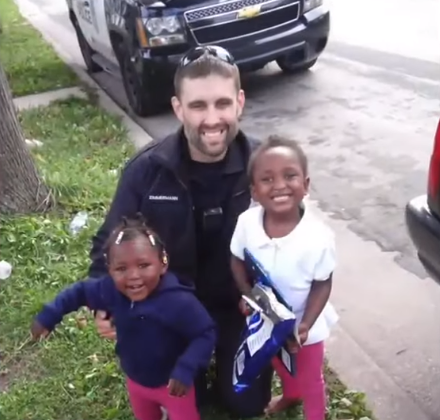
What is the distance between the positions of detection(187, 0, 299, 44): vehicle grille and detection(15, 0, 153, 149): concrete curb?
0.98 m

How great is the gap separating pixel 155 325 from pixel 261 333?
352mm

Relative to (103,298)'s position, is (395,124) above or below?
below

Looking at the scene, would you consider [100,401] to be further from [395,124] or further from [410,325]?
[395,124]

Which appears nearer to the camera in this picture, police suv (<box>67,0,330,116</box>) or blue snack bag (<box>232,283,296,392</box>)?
blue snack bag (<box>232,283,296,392</box>)

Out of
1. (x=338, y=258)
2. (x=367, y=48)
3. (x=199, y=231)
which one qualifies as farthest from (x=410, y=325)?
(x=367, y=48)

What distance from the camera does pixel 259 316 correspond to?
272cm

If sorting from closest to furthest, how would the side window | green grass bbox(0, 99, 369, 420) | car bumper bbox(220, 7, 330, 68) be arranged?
1. green grass bbox(0, 99, 369, 420)
2. car bumper bbox(220, 7, 330, 68)
3. the side window

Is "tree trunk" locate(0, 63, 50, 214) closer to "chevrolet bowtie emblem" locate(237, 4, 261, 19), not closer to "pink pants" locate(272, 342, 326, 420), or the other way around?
"pink pants" locate(272, 342, 326, 420)

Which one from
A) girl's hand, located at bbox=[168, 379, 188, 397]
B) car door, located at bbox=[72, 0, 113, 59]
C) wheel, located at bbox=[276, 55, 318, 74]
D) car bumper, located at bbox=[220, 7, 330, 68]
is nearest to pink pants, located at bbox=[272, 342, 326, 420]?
girl's hand, located at bbox=[168, 379, 188, 397]

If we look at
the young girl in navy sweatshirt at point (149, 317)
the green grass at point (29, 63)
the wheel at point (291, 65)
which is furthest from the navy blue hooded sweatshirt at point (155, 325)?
the wheel at point (291, 65)

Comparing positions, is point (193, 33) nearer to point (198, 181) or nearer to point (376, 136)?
point (376, 136)

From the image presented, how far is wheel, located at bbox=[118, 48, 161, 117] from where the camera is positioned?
7.72 meters

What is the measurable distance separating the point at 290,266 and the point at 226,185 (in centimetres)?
50

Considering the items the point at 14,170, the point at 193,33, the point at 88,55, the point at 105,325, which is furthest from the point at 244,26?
the point at 105,325
